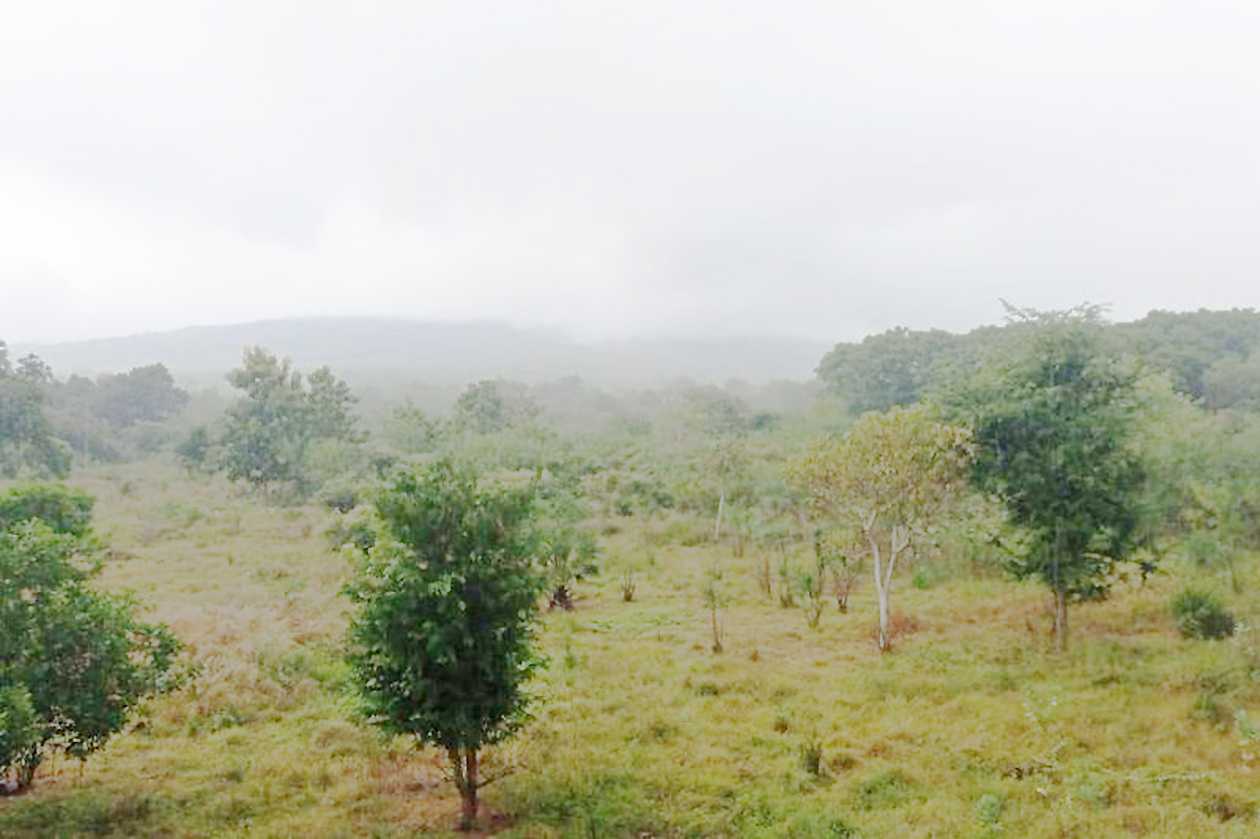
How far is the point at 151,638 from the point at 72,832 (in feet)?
7.73

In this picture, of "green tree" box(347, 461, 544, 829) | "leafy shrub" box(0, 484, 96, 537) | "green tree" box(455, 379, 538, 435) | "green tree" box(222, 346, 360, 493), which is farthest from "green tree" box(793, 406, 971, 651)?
"green tree" box(455, 379, 538, 435)

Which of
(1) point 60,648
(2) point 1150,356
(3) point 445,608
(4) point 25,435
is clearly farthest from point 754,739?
(2) point 1150,356

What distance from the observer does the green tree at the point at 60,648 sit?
977 centimetres

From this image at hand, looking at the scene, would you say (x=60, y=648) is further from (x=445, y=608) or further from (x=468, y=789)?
(x=468, y=789)

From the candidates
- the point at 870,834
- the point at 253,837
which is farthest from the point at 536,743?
the point at 870,834

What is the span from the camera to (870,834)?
32.3ft

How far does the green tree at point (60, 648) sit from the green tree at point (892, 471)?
1305cm

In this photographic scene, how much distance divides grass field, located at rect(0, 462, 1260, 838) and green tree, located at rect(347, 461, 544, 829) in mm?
953

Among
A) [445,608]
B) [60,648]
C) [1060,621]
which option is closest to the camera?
[445,608]

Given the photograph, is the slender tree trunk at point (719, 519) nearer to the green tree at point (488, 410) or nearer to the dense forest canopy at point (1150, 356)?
the dense forest canopy at point (1150, 356)

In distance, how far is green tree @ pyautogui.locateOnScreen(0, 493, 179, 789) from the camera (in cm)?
977

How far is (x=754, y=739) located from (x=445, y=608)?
609cm

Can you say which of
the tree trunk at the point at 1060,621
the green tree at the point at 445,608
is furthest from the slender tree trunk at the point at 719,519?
the green tree at the point at 445,608

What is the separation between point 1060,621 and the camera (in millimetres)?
17156
